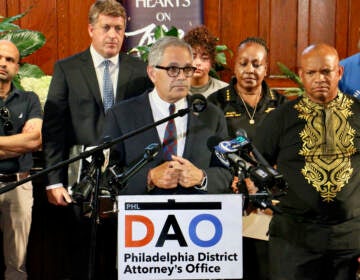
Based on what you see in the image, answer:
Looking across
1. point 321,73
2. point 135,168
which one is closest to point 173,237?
point 135,168

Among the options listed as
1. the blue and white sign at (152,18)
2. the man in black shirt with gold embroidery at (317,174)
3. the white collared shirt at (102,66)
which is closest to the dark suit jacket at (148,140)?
the man in black shirt with gold embroidery at (317,174)

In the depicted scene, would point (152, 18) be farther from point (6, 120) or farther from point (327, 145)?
point (327, 145)

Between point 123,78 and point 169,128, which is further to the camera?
point 123,78

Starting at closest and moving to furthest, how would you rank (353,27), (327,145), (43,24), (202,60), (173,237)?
(173,237) < (327,145) < (202,60) < (353,27) < (43,24)

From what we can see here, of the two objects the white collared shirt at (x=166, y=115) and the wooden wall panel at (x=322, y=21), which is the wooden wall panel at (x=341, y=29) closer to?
the wooden wall panel at (x=322, y=21)

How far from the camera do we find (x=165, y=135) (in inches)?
111

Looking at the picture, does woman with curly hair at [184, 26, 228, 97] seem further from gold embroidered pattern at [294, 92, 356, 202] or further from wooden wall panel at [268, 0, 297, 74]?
wooden wall panel at [268, 0, 297, 74]

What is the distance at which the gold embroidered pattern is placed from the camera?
2.84m

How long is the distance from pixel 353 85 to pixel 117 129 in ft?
5.08

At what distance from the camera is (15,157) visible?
3.74 metres

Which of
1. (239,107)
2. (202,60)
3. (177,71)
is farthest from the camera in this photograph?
(202,60)

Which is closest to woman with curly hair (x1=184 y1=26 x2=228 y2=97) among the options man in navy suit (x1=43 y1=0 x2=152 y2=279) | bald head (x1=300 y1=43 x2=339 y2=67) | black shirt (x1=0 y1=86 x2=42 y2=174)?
man in navy suit (x1=43 y1=0 x2=152 y2=279)

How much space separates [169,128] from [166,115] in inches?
2.4

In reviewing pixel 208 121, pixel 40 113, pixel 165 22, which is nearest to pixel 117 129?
pixel 208 121
